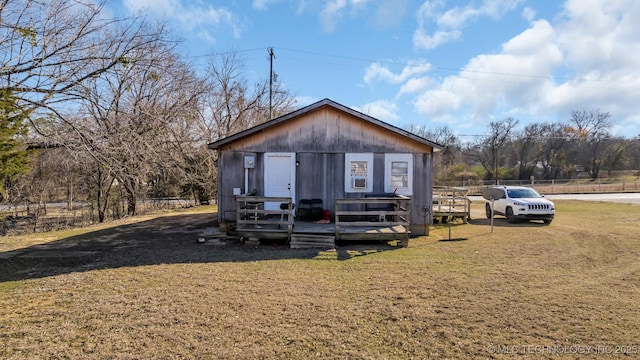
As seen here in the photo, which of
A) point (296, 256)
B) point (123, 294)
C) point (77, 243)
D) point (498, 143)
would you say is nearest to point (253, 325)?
point (123, 294)

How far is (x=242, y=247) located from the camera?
887 centimetres

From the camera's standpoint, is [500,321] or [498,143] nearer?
[500,321]

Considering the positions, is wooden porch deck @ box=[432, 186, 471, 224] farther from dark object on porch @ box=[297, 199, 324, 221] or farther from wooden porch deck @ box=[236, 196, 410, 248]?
dark object on porch @ box=[297, 199, 324, 221]

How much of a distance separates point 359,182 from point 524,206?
733 centimetres

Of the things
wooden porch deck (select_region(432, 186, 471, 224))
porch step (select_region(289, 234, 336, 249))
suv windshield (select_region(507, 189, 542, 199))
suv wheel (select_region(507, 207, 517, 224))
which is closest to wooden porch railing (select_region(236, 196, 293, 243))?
porch step (select_region(289, 234, 336, 249))

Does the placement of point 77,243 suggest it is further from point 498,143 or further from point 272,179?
point 498,143

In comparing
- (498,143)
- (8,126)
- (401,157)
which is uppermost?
(498,143)

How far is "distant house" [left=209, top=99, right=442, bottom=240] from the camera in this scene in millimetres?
10688

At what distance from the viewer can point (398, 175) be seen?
1073 cm

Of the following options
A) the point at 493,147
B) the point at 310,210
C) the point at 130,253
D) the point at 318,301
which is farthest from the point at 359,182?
the point at 493,147

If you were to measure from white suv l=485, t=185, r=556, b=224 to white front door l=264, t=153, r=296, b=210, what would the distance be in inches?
303

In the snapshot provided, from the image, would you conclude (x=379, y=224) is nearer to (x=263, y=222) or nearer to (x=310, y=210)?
(x=310, y=210)

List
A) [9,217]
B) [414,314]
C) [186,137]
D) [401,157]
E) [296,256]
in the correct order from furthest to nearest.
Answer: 1. [186,137]
2. [9,217]
3. [401,157]
4. [296,256]
5. [414,314]

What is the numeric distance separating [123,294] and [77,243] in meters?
5.38
